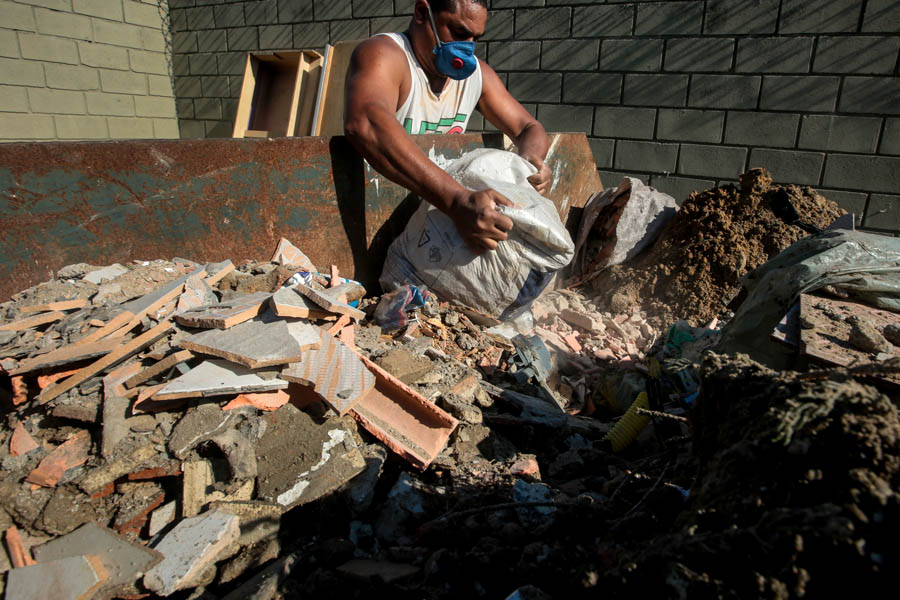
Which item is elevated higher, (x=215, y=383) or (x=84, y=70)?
(x=84, y=70)

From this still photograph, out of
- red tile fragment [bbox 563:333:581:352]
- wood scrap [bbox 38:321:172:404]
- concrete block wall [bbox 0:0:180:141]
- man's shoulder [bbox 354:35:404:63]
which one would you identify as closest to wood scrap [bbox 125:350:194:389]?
wood scrap [bbox 38:321:172:404]

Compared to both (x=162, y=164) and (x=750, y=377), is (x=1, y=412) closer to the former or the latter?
(x=162, y=164)

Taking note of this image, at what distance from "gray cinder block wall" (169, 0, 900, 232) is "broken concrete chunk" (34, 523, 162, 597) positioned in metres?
5.07

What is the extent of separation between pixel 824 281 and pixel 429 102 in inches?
90.9

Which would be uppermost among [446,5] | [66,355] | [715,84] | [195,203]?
[446,5]

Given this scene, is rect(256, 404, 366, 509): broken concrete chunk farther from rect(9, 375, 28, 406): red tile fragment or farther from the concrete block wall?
the concrete block wall

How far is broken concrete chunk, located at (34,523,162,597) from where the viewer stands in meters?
1.28

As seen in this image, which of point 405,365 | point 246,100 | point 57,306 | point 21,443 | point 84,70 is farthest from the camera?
point 84,70

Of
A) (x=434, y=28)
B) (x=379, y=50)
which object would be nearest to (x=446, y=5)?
(x=434, y=28)

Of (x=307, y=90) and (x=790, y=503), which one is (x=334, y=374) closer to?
(x=790, y=503)

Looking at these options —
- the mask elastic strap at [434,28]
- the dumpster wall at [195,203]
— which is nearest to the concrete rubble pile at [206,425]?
the dumpster wall at [195,203]

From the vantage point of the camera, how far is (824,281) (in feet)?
6.82

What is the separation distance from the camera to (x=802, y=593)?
0.65 metres

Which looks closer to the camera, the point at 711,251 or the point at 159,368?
the point at 159,368
